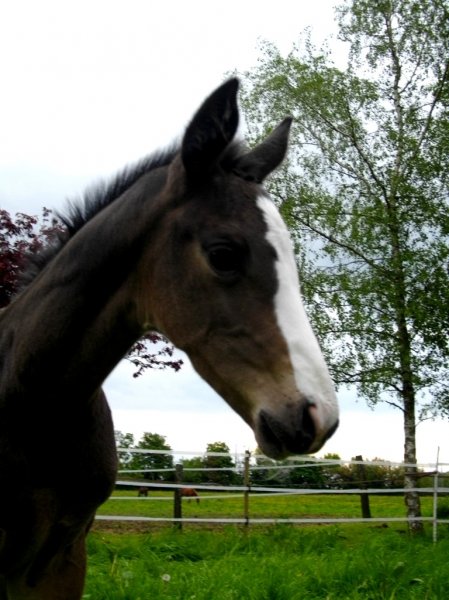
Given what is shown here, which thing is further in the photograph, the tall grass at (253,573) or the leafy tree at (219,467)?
the leafy tree at (219,467)

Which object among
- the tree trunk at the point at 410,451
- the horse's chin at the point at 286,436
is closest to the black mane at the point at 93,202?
the horse's chin at the point at 286,436

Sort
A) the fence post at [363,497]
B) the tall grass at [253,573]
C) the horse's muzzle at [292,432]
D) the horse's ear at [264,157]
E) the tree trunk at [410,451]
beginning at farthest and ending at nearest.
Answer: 1. the fence post at [363,497]
2. the tree trunk at [410,451]
3. the tall grass at [253,573]
4. the horse's ear at [264,157]
5. the horse's muzzle at [292,432]

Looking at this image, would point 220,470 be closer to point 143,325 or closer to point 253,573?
point 253,573

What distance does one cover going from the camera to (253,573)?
6.17 m

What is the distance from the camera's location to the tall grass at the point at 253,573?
5.66 metres

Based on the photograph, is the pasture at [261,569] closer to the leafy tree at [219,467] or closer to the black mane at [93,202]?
the black mane at [93,202]

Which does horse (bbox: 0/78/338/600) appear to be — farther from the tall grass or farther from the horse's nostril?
the tall grass

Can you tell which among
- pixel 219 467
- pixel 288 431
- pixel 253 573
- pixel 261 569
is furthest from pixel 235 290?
pixel 219 467

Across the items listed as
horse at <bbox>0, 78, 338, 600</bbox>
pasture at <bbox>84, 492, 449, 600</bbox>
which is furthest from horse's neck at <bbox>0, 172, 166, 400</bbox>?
pasture at <bbox>84, 492, 449, 600</bbox>

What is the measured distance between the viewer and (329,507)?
20.9 metres

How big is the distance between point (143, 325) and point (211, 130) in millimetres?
744

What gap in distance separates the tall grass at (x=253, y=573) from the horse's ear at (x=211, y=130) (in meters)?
3.79

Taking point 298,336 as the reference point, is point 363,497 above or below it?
below

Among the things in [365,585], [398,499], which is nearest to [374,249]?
[365,585]
